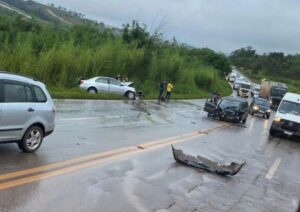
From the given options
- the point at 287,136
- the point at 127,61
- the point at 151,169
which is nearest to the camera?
the point at 151,169

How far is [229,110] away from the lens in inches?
1211

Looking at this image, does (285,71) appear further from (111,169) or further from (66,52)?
(111,169)

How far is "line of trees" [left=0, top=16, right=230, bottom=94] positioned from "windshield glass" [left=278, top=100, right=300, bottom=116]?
49.1ft

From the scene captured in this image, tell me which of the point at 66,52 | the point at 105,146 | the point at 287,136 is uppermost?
the point at 66,52

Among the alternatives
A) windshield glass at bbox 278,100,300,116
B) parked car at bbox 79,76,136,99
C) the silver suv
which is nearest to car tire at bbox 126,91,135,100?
parked car at bbox 79,76,136,99

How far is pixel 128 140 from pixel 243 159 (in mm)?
3569

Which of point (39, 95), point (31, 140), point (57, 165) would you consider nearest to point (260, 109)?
point (39, 95)

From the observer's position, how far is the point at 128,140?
1488cm

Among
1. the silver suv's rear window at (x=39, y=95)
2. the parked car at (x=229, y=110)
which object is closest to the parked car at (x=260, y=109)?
the parked car at (x=229, y=110)

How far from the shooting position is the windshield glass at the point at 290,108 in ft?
85.8

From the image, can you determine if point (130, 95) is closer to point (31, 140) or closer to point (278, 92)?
point (31, 140)

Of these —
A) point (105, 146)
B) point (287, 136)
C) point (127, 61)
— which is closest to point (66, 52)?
point (127, 61)

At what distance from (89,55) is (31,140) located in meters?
28.2

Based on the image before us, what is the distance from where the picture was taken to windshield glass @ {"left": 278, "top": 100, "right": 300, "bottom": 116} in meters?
26.2
